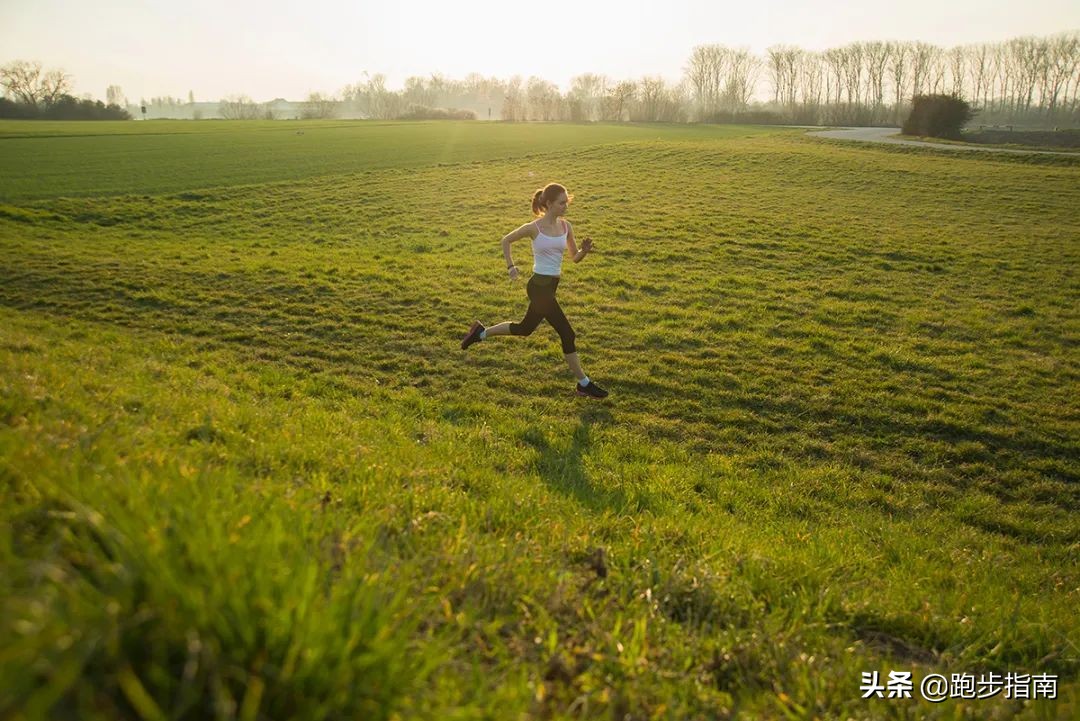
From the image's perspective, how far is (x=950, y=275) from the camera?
604 inches

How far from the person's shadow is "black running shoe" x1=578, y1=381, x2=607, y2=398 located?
20cm

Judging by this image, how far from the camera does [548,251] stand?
8.43 metres

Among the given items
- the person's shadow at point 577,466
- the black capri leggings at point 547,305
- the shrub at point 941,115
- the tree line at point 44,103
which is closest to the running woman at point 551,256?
the black capri leggings at point 547,305

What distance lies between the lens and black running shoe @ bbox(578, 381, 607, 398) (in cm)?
873

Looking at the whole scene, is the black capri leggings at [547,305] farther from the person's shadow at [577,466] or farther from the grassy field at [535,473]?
the person's shadow at [577,466]

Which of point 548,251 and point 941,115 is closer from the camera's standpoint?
point 548,251

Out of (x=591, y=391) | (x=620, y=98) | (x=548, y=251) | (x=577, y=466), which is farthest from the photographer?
(x=620, y=98)

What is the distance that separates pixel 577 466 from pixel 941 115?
59030 millimetres

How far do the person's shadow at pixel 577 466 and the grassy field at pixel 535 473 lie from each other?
2.5 inches

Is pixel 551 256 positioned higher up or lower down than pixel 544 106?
lower down

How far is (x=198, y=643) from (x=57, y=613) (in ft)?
1.08

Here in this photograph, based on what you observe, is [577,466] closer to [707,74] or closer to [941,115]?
[941,115]

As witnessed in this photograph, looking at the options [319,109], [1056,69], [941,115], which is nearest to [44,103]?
[319,109]

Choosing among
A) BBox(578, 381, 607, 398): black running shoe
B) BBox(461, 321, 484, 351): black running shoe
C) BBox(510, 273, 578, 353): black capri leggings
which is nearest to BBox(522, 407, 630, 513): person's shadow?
BBox(578, 381, 607, 398): black running shoe
